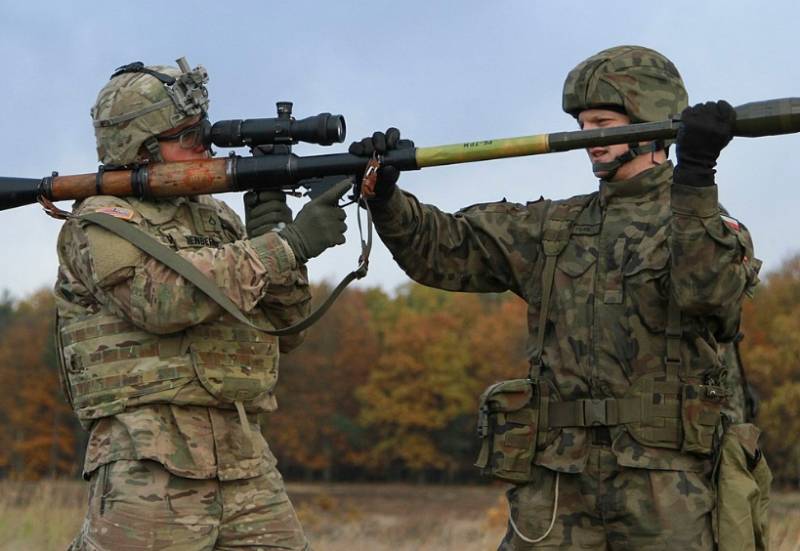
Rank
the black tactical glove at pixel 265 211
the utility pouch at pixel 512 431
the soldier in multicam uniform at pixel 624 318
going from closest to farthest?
the soldier in multicam uniform at pixel 624 318, the utility pouch at pixel 512 431, the black tactical glove at pixel 265 211

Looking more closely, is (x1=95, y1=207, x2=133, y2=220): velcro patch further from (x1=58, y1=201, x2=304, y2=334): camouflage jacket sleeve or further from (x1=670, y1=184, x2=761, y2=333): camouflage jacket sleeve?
(x1=670, y1=184, x2=761, y2=333): camouflage jacket sleeve

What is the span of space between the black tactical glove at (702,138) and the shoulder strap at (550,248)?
2.50 ft

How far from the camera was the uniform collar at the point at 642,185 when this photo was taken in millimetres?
5285

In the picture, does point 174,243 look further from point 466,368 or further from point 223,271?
point 466,368

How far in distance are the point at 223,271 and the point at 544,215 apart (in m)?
1.50

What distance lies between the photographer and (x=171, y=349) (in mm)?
5531

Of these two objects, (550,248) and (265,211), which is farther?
(265,211)

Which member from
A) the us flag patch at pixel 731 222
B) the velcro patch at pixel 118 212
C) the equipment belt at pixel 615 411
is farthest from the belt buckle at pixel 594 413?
the velcro patch at pixel 118 212

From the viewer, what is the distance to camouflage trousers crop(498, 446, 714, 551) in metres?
4.91

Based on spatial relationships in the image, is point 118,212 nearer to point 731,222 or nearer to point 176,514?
point 176,514

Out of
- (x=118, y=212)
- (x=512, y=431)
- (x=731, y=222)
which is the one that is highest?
(x=118, y=212)

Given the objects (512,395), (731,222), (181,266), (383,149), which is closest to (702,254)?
(731,222)

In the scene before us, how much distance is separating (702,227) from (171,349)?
2.46 m

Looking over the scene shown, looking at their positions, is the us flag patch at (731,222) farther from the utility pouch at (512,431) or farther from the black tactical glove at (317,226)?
the black tactical glove at (317,226)
